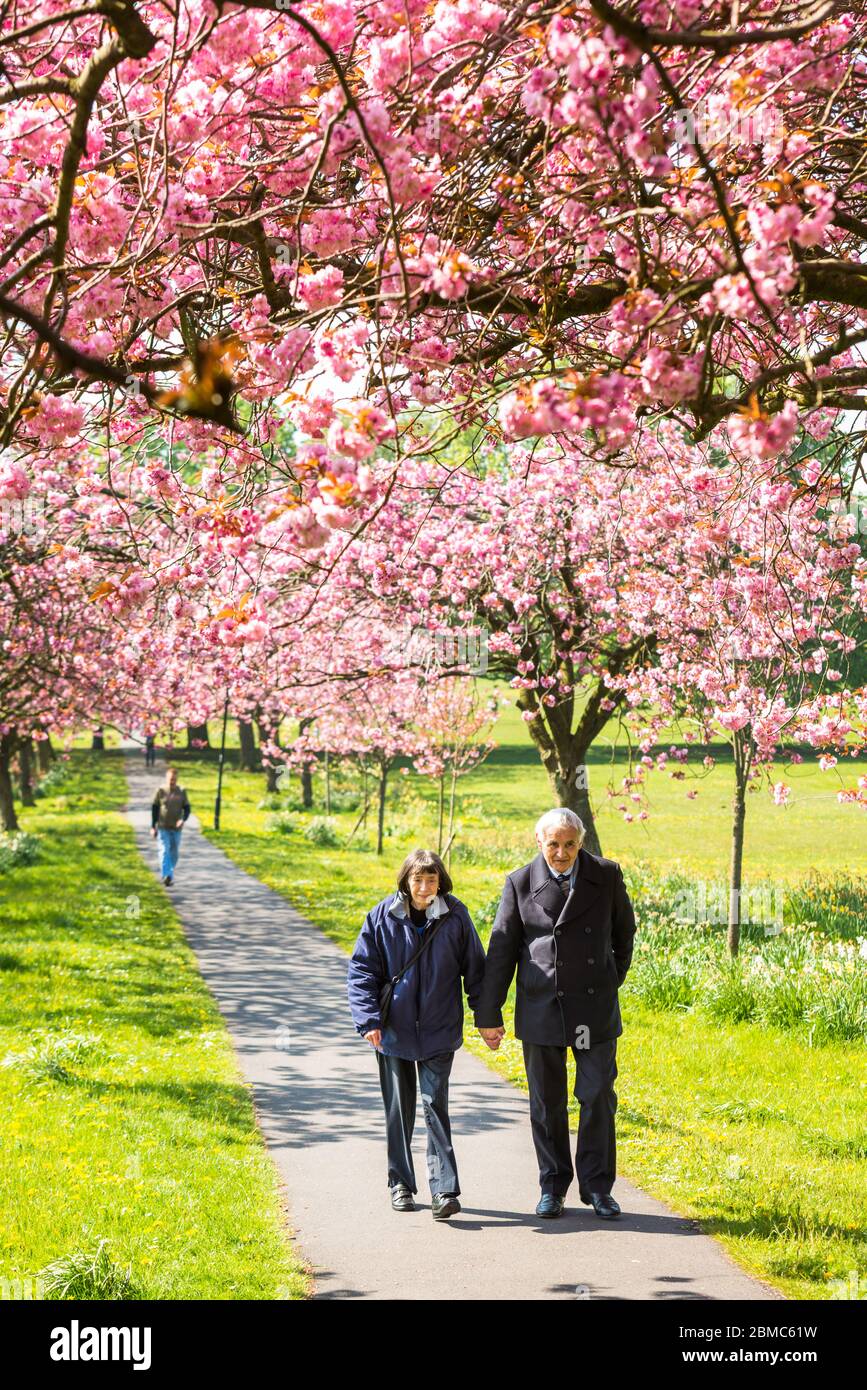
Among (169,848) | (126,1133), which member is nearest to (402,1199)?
(126,1133)

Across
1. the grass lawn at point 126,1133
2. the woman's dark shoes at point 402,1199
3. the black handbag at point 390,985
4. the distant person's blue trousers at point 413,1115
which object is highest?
the black handbag at point 390,985

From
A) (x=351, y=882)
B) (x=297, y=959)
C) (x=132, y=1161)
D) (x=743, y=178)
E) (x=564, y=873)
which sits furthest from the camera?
(x=351, y=882)

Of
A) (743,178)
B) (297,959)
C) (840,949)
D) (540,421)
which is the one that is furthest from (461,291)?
(297,959)

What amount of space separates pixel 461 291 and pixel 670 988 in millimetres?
7376

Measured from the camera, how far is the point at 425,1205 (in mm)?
5559

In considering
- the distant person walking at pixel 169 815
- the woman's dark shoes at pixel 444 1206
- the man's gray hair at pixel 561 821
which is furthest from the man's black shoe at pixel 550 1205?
the distant person walking at pixel 169 815

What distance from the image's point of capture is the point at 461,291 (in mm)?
3516

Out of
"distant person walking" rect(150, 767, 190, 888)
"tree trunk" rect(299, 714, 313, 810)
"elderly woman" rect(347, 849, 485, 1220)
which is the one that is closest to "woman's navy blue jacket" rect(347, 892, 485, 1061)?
"elderly woman" rect(347, 849, 485, 1220)

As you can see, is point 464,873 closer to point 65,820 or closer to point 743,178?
point 65,820

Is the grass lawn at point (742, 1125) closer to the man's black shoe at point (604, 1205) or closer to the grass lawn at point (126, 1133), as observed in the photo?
the man's black shoe at point (604, 1205)

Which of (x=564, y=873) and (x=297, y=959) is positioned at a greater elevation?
(x=564, y=873)

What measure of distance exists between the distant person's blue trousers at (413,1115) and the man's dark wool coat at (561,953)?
0.98 feet

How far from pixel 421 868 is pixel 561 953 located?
27.7 inches

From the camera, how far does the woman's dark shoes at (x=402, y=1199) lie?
5.46m
